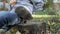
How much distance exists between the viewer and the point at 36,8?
3.42 meters

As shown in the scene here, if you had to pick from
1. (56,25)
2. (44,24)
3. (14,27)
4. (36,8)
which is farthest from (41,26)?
(36,8)

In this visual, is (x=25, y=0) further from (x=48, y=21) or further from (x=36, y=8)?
(x=48, y=21)

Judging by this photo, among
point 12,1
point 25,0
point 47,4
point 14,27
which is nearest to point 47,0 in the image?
point 47,4

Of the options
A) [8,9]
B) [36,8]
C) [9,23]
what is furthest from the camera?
[36,8]

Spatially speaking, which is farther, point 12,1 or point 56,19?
point 12,1

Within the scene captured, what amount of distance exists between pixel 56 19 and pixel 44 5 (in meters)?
0.64

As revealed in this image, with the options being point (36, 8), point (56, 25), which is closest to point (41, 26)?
point (56, 25)

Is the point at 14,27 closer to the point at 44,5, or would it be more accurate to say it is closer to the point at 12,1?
the point at 12,1

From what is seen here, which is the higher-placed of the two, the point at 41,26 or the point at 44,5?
the point at 44,5

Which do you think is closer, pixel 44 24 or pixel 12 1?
pixel 44 24

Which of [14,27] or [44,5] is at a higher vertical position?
[44,5]

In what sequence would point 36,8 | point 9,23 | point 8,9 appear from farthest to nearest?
point 36,8 → point 8,9 → point 9,23

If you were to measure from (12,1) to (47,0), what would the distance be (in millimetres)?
714

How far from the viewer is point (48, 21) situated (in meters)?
2.88
